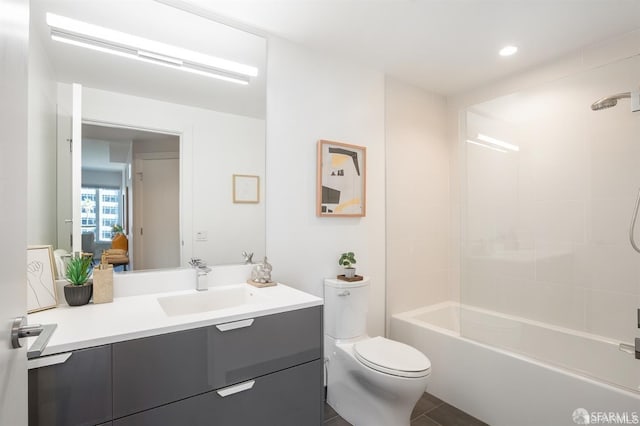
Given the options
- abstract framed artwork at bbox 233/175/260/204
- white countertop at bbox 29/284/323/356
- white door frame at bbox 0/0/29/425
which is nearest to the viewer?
white door frame at bbox 0/0/29/425

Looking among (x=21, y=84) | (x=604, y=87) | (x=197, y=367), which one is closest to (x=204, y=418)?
(x=197, y=367)

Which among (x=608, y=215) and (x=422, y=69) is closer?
(x=608, y=215)

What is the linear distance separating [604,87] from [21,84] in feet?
8.57

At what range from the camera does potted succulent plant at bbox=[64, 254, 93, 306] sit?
1.41 m

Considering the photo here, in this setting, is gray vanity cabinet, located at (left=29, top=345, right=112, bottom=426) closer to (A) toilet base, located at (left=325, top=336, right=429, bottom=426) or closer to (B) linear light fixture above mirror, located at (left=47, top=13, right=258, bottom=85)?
(A) toilet base, located at (left=325, top=336, right=429, bottom=426)

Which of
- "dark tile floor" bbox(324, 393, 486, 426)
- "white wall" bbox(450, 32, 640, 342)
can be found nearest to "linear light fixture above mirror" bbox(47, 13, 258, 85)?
"white wall" bbox(450, 32, 640, 342)

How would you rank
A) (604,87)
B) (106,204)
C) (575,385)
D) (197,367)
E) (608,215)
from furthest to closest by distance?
(608,215)
(604,87)
(575,385)
(106,204)
(197,367)

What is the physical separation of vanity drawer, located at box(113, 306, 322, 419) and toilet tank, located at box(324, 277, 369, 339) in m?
0.56

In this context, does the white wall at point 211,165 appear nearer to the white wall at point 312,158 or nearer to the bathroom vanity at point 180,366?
the white wall at point 312,158

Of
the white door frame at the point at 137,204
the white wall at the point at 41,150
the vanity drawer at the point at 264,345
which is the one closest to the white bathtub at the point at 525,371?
the vanity drawer at the point at 264,345

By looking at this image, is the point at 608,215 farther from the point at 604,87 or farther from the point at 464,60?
the point at 464,60

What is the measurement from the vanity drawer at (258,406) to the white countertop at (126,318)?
0.27 metres

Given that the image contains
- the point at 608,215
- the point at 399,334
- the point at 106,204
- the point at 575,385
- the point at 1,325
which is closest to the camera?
the point at 1,325

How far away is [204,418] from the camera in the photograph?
1.23 metres
